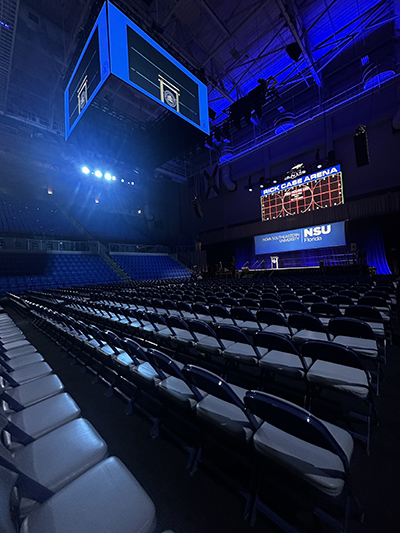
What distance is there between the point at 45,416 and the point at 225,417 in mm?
1319

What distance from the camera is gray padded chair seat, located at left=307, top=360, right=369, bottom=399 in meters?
1.67

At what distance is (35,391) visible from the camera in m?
1.96

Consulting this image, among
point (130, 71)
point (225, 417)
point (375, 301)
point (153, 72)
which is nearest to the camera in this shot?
point (225, 417)

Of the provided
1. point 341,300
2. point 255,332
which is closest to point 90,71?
point 255,332

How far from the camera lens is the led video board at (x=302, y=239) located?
13500 millimetres

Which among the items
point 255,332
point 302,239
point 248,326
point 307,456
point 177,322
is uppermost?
point 302,239

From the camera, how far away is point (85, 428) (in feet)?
4.72

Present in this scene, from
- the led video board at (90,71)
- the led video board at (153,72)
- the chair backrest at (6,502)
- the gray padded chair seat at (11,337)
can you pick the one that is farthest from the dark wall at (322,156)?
the chair backrest at (6,502)

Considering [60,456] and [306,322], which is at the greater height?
[306,322]

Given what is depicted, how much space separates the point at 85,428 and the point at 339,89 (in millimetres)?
19420

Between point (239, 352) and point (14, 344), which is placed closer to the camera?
point (239, 352)

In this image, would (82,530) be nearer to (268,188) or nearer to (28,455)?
(28,455)

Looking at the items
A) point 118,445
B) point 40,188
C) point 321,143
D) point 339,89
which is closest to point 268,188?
point 321,143

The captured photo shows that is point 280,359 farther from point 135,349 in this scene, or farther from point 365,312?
point 365,312
